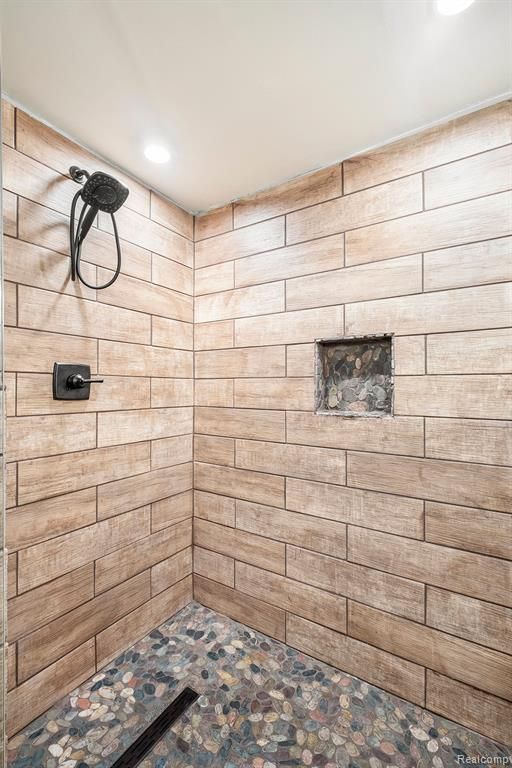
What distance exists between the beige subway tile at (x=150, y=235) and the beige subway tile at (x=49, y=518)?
1.13m

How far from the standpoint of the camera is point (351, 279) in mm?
1545

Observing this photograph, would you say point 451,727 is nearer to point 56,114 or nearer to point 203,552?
point 203,552

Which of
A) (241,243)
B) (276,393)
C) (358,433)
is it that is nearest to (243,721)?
(358,433)

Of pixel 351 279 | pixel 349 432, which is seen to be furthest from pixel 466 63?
pixel 349 432

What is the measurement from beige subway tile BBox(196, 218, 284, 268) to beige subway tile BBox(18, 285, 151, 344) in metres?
0.51

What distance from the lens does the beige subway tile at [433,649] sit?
49.3 inches

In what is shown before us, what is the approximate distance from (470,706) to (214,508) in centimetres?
126

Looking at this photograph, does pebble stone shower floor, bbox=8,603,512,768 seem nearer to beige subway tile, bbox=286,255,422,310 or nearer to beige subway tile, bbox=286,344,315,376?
beige subway tile, bbox=286,344,315,376

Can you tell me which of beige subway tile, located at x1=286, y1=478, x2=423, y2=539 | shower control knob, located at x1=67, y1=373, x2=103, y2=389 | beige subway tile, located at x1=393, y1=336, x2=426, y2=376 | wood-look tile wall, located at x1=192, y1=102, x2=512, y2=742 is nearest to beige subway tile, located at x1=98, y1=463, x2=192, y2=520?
wood-look tile wall, located at x1=192, y1=102, x2=512, y2=742

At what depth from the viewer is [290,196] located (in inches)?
67.1

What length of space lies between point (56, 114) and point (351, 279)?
1272 millimetres

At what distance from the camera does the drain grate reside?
3.79 feet

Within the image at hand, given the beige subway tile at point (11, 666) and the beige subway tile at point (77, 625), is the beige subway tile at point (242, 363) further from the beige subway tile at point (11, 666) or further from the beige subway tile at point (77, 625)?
the beige subway tile at point (11, 666)

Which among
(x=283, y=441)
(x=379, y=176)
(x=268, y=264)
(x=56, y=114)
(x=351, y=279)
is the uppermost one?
(x=56, y=114)
